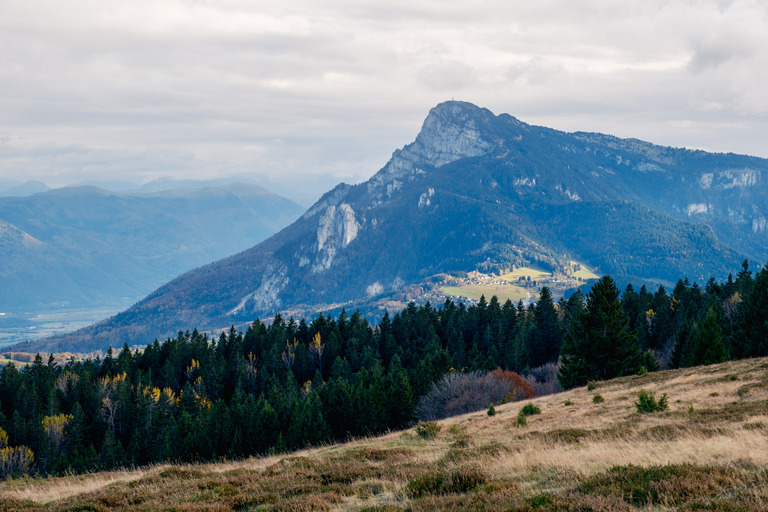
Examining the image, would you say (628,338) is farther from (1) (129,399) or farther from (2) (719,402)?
(1) (129,399)

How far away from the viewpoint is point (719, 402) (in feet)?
107

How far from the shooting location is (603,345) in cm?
6481

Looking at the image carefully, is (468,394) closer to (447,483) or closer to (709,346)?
(709,346)

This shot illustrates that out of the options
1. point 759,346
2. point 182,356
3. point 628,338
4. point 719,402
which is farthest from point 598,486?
point 182,356

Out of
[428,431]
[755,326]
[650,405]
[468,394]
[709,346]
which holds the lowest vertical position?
[468,394]

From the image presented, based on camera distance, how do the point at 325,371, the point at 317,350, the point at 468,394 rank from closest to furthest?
the point at 468,394, the point at 325,371, the point at 317,350

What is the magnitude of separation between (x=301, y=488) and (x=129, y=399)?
327 ft

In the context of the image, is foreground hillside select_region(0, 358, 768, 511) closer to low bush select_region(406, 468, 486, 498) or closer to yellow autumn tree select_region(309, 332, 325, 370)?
low bush select_region(406, 468, 486, 498)

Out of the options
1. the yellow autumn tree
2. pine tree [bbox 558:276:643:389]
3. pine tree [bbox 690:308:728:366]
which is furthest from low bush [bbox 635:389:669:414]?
the yellow autumn tree

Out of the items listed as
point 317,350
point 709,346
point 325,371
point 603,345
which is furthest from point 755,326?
point 317,350

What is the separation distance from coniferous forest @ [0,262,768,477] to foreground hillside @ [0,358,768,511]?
31.6 metres

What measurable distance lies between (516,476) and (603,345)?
5010cm

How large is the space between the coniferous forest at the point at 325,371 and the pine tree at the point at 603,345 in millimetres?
135

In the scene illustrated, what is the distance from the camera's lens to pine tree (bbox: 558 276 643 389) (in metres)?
64.4
